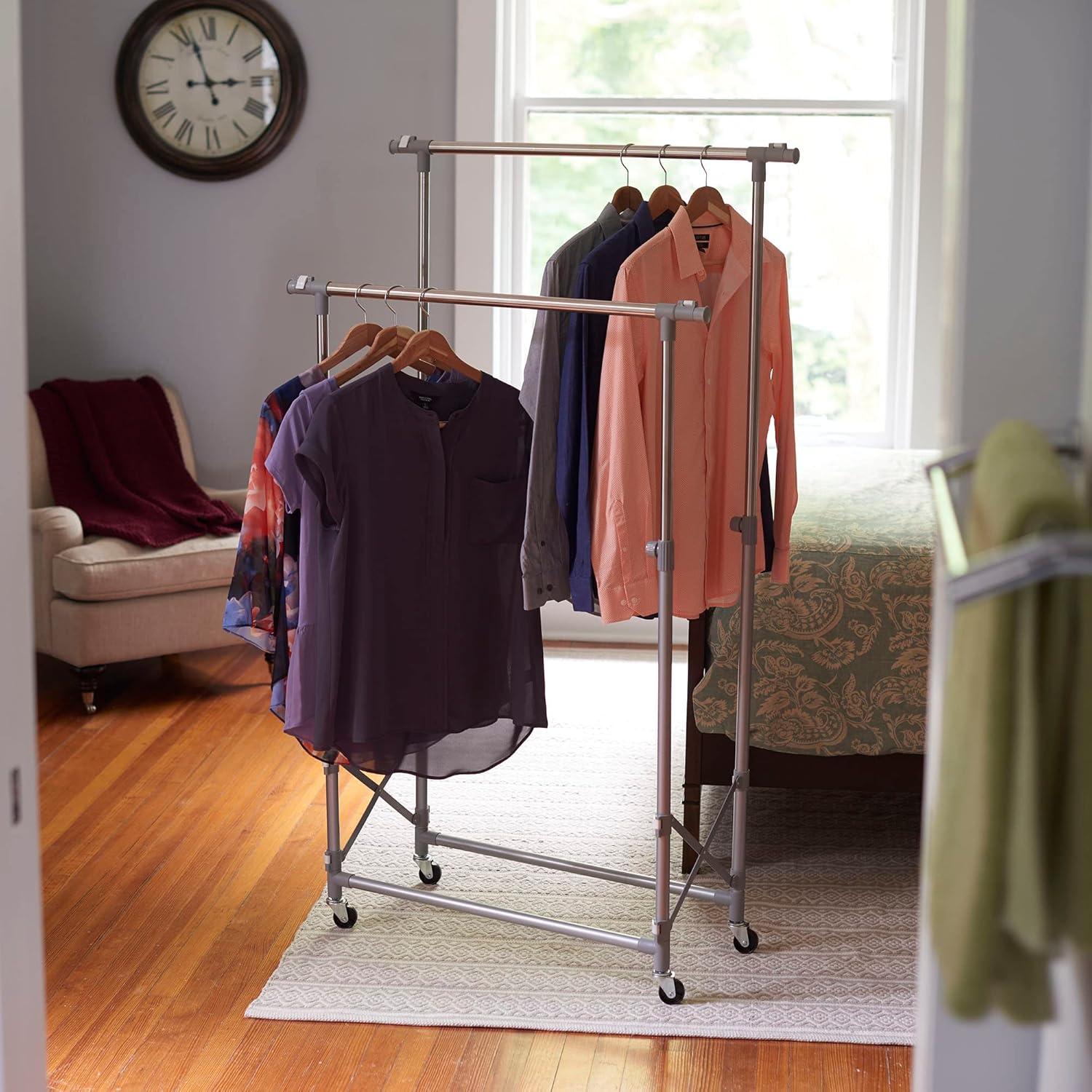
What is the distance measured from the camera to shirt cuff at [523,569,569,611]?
2.43m

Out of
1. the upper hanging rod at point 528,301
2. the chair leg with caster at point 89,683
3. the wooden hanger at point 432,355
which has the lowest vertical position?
the chair leg with caster at point 89,683

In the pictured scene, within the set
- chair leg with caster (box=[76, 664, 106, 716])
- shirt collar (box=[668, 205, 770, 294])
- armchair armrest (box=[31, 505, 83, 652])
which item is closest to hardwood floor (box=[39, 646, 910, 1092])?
chair leg with caster (box=[76, 664, 106, 716])

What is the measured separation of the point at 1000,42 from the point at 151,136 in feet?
13.7

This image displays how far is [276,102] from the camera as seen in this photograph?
4.79m

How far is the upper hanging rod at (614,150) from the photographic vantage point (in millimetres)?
2400

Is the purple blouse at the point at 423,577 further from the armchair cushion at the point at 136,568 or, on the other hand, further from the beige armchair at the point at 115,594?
the beige armchair at the point at 115,594

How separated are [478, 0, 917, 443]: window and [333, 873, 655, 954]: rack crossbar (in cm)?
258

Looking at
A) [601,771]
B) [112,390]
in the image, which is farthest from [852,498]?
[112,390]

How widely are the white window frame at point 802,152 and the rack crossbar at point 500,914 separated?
250 centimetres

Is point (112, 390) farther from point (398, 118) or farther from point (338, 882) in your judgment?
point (338, 882)

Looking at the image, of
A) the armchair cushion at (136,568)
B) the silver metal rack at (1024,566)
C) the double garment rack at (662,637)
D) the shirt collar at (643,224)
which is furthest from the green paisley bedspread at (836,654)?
the silver metal rack at (1024,566)

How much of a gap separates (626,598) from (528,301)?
0.54m

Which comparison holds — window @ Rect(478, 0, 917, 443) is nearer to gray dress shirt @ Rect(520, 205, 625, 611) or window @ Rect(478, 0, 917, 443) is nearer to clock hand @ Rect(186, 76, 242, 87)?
clock hand @ Rect(186, 76, 242, 87)

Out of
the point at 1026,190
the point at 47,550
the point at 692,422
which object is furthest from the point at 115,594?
the point at 1026,190
